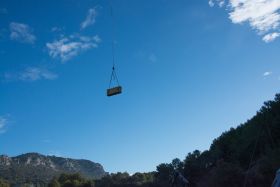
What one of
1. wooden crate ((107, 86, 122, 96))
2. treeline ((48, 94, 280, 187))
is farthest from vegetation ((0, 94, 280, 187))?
wooden crate ((107, 86, 122, 96))

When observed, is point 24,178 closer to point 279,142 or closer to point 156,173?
point 156,173

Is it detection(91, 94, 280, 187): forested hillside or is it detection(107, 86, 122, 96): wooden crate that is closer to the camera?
detection(107, 86, 122, 96): wooden crate

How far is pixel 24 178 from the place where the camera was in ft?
573

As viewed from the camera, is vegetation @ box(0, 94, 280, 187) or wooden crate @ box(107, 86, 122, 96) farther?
vegetation @ box(0, 94, 280, 187)

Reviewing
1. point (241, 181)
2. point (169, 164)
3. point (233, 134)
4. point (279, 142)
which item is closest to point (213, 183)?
point (241, 181)

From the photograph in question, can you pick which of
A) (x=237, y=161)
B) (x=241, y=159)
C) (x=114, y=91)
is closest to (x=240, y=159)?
(x=241, y=159)

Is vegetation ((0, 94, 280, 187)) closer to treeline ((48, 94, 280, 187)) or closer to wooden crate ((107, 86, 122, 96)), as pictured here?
treeline ((48, 94, 280, 187))

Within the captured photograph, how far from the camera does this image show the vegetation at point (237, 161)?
5116 centimetres

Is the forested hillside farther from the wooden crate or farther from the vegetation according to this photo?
the wooden crate

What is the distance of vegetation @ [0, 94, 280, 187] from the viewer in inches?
2014

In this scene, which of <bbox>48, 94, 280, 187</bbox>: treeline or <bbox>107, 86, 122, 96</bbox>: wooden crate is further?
<bbox>48, 94, 280, 187</bbox>: treeline

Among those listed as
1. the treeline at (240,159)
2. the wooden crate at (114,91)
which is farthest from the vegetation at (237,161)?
the wooden crate at (114,91)

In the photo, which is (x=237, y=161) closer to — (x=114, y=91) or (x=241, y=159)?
(x=241, y=159)

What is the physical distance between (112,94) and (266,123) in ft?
184
